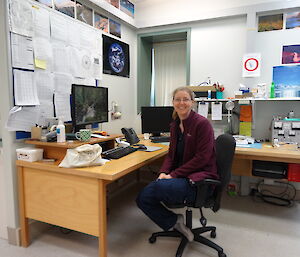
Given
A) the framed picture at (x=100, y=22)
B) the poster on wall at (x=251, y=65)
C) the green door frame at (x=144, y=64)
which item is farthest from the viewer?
the green door frame at (x=144, y=64)

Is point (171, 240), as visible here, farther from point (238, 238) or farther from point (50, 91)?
point (50, 91)

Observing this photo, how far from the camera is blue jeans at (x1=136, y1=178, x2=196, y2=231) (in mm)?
1676

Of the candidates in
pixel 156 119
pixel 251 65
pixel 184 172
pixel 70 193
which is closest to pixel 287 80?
pixel 251 65

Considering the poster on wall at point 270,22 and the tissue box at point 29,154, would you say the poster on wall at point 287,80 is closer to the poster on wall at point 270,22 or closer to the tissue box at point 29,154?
the poster on wall at point 270,22

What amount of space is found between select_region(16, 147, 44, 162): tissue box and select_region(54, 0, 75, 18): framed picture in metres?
1.31

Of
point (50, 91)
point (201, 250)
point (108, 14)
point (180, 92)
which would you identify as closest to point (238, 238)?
point (201, 250)

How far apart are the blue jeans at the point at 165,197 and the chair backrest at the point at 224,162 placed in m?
0.20

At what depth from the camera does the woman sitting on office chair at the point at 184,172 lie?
66.7 inches

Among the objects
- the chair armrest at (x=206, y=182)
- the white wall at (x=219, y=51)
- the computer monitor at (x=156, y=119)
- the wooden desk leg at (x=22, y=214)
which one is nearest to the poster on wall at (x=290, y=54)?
the white wall at (x=219, y=51)

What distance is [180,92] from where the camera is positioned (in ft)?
6.06

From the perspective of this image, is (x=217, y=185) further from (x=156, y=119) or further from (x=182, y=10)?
(x=182, y=10)

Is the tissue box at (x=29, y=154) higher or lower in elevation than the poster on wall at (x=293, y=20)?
lower

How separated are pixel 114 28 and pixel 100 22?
28cm

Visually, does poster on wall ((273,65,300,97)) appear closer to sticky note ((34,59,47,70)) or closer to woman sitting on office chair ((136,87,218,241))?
woman sitting on office chair ((136,87,218,241))
